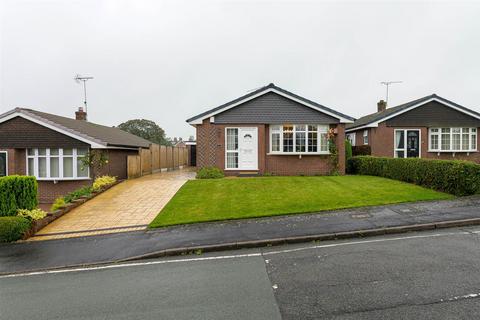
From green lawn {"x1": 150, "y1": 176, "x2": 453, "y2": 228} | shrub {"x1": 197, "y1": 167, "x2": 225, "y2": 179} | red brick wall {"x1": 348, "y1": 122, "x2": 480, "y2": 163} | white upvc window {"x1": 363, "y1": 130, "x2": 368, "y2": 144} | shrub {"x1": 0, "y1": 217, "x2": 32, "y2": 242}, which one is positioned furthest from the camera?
white upvc window {"x1": 363, "y1": 130, "x2": 368, "y2": 144}

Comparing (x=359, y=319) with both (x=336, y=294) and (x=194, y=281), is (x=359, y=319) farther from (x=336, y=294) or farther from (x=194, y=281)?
(x=194, y=281)

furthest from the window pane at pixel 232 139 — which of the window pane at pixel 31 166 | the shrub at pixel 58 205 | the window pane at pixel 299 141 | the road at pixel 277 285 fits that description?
the road at pixel 277 285

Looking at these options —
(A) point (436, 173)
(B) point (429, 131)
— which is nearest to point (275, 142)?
(A) point (436, 173)

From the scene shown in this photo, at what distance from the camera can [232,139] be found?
17.4m

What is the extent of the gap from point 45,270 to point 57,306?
2290 millimetres

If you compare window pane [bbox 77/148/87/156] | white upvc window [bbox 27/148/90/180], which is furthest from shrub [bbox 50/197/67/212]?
window pane [bbox 77/148/87/156]

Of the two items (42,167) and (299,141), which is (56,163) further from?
(299,141)

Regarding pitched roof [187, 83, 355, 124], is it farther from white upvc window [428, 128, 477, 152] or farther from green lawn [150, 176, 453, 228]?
white upvc window [428, 128, 477, 152]

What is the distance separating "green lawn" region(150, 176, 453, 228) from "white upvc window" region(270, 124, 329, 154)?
3.41 meters

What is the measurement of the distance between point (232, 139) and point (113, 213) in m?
8.63

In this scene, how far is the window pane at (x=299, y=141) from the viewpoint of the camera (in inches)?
683

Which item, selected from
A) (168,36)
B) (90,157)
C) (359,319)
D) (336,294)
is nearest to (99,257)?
(336,294)

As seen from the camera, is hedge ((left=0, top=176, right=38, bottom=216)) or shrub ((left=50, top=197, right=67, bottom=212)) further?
shrub ((left=50, top=197, right=67, bottom=212))

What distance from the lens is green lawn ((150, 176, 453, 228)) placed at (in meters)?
9.37
